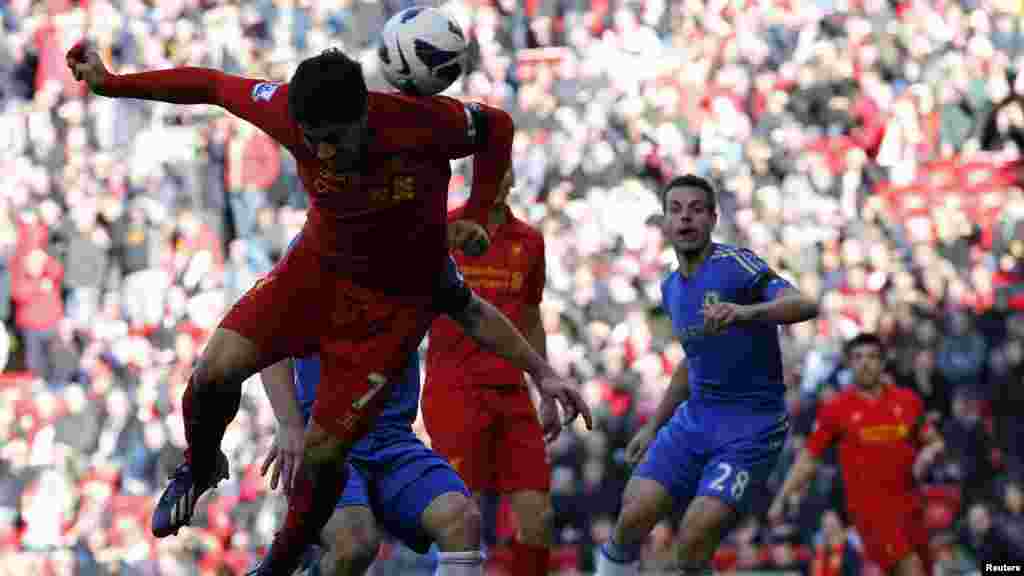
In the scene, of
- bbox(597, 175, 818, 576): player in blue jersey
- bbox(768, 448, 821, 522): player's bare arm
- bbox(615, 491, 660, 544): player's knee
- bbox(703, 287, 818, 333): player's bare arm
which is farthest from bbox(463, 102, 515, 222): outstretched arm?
bbox(768, 448, 821, 522): player's bare arm

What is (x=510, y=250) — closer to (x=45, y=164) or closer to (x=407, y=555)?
(x=407, y=555)

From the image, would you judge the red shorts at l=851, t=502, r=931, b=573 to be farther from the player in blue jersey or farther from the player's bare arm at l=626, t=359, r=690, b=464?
the player in blue jersey

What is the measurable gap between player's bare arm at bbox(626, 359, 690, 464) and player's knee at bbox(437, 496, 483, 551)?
244 cm

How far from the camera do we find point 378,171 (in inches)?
231

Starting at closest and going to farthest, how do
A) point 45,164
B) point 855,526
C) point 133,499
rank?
point 855,526 → point 133,499 → point 45,164

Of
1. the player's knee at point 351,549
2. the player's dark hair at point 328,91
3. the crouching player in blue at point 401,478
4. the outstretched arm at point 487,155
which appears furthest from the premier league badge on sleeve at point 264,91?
the player's knee at point 351,549

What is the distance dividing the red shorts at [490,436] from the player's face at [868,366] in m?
3.38

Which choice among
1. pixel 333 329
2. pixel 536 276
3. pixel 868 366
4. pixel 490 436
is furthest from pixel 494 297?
pixel 868 366

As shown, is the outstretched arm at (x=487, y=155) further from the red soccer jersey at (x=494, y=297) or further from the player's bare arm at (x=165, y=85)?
the red soccer jersey at (x=494, y=297)

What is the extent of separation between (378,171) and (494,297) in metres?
2.86

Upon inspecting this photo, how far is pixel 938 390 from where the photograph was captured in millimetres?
13273

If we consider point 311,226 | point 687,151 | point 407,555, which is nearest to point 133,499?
point 407,555

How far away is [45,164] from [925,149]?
817 centimetres

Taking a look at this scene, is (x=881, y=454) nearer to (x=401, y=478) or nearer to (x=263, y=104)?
(x=401, y=478)
